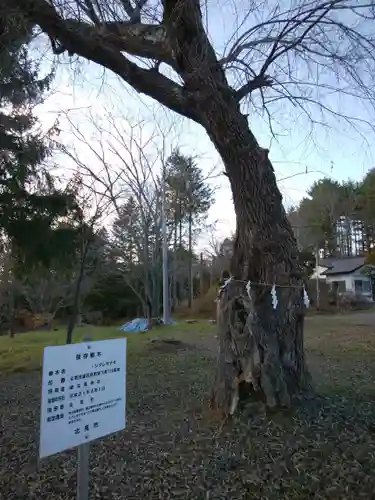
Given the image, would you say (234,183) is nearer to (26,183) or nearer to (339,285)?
(26,183)

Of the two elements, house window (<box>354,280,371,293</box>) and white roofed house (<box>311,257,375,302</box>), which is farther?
house window (<box>354,280,371,293</box>)

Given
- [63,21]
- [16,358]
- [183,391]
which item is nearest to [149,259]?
[16,358]

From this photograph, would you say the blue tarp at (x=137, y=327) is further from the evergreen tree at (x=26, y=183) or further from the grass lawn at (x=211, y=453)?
the grass lawn at (x=211, y=453)

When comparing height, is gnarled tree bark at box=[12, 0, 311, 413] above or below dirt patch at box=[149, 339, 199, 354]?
above

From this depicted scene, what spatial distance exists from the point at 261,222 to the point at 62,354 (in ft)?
9.00

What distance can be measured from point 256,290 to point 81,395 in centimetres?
248

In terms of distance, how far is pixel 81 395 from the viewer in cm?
242

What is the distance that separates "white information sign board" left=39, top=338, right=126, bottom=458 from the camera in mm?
2252

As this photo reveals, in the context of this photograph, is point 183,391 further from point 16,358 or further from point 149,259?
point 149,259

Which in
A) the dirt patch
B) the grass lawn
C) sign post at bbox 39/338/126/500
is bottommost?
the grass lawn

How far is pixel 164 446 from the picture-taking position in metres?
3.94

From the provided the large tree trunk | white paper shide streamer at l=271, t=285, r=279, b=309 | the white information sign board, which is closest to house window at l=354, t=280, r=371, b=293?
the large tree trunk

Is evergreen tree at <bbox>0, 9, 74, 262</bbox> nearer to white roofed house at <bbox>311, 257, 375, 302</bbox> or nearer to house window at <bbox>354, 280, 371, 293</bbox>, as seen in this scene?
white roofed house at <bbox>311, 257, 375, 302</bbox>

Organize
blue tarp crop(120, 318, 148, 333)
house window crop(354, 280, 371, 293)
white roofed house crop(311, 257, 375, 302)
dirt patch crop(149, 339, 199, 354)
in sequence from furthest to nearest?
house window crop(354, 280, 371, 293) < white roofed house crop(311, 257, 375, 302) < blue tarp crop(120, 318, 148, 333) < dirt patch crop(149, 339, 199, 354)
